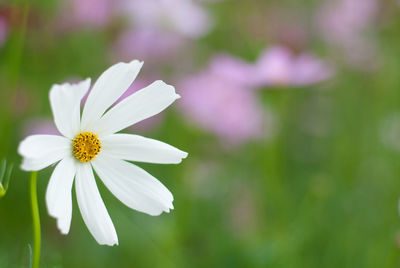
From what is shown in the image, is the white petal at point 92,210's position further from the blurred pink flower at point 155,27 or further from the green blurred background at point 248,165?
the blurred pink flower at point 155,27

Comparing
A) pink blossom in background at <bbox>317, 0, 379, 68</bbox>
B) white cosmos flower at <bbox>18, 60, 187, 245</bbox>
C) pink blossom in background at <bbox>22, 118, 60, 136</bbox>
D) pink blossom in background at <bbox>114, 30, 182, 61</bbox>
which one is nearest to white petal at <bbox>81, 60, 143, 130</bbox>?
white cosmos flower at <bbox>18, 60, 187, 245</bbox>

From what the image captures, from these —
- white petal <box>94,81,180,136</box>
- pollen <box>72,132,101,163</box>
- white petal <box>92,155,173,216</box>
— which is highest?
white petal <box>94,81,180,136</box>

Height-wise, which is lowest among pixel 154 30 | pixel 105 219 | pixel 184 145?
pixel 105 219

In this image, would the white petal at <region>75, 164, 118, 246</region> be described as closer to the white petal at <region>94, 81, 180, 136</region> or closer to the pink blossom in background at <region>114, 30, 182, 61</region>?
the white petal at <region>94, 81, 180, 136</region>

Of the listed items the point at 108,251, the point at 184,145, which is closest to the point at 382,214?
the point at 184,145

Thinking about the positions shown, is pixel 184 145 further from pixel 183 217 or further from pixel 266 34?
pixel 266 34

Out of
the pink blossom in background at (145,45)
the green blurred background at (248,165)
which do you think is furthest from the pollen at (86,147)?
the pink blossom in background at (145,45)
